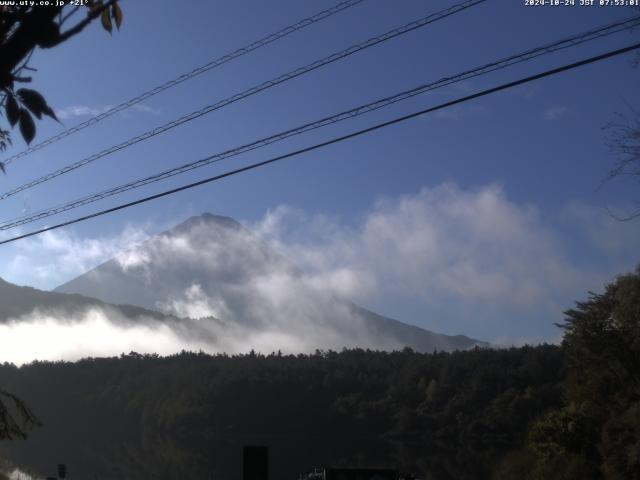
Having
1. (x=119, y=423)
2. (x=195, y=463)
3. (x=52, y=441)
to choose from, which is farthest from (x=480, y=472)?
(x=119, y=423)

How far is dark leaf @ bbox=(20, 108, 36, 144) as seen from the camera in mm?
4027

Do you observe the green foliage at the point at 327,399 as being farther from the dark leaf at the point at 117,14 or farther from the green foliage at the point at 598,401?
the dark leaf at the point at 117,14

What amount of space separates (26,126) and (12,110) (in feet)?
0.34

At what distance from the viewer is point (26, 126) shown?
404 centimetres

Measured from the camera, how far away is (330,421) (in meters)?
147

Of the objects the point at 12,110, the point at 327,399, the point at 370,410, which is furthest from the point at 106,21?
the point at 327,399

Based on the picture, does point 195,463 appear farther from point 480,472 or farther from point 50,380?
point 50,380

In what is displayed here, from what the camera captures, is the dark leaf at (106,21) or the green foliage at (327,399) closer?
the dark leaf at (106,21)

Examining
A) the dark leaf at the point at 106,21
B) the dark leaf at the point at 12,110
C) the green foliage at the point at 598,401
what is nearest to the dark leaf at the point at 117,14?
the dark leaf at the point at 106,21

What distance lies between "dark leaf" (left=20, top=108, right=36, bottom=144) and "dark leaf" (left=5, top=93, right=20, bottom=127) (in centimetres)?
3

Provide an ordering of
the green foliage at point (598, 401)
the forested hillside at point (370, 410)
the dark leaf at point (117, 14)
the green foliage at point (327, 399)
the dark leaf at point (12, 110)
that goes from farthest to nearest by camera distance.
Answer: the green foliage at point (327, 399)
the forested hillside at point (370, 410)
the green foliage at point (598, 401)
the dark leaf at point (117, 14)
the dark leaf at point (12, 110)

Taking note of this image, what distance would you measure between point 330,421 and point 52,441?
48.4m

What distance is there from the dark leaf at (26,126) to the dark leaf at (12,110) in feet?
0.08

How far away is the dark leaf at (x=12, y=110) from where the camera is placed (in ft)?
13.2
